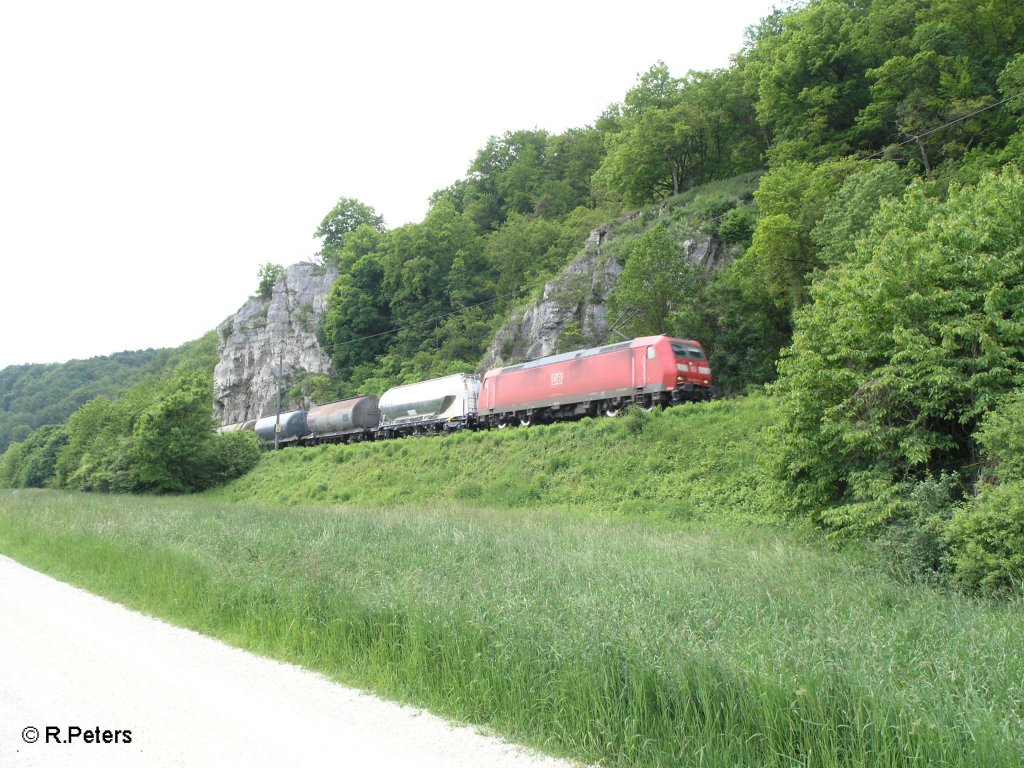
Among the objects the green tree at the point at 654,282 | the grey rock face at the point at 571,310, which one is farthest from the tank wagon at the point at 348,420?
the green tree at the point at 654,282

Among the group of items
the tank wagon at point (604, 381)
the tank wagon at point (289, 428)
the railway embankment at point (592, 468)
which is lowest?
the railway embankment at point (592, 468)

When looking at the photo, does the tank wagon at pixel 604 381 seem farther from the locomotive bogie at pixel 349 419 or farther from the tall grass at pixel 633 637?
the tall grass at pixel 633 637

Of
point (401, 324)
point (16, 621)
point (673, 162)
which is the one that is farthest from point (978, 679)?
point (401, 324)

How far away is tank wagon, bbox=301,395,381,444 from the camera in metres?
47.0

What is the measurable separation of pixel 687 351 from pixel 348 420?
2590 centimetres

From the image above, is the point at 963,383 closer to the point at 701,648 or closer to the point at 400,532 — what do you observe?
the point at 701,648

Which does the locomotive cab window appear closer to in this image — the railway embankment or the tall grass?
the railway embankment

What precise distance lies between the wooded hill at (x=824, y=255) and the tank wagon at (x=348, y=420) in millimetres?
10797

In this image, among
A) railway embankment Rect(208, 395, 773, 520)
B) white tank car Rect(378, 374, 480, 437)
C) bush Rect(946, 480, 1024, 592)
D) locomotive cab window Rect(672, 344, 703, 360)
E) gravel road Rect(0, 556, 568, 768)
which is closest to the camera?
gravel road Rect(0, 556, 568, 768)

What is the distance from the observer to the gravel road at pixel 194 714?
204 inches

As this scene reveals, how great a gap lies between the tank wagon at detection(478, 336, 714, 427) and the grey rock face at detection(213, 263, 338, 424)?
5033 cm

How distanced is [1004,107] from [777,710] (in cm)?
3798

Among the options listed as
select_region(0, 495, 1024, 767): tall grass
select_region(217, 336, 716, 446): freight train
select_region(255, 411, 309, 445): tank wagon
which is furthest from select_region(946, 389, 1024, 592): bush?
select_region(255, 411, 309, 445): tank wagon

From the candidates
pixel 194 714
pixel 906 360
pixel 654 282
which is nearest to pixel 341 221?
pixel 654 282
